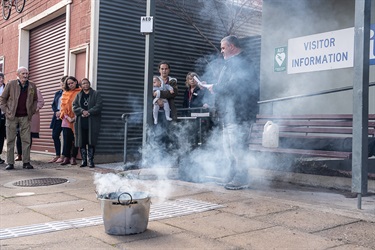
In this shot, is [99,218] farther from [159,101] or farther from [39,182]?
[159,101]

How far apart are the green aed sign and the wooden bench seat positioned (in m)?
1.31

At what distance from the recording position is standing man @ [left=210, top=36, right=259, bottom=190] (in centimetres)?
562

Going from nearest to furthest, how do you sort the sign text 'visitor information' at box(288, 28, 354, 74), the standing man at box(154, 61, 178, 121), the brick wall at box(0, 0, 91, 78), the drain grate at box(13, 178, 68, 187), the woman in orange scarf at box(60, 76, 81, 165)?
the drain grate at box(13, 178, 68, 187) → the sign text 'visitor information' at box(288, 28, 354, 74) → the standing man at box(154, 61, 178, 121) → the woman in orange scarf at box(60, 76, 81, 165) → the brick wall at box(0, 0, 91, 78)

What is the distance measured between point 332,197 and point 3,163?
6.91 meters

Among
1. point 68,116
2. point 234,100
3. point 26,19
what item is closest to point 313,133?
point 234,100

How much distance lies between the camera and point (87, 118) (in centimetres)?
848

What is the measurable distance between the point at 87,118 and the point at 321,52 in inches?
180

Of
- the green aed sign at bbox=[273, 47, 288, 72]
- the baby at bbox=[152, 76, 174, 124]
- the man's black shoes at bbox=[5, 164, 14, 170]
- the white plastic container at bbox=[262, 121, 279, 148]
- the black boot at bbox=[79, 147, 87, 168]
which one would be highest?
the green aed sign at bbox=[273, 47, 288, 72]

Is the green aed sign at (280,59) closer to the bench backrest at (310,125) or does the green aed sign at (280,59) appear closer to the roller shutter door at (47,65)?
the bench backrest at (310,125)

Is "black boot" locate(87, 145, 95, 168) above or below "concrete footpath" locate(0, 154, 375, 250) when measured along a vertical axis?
above

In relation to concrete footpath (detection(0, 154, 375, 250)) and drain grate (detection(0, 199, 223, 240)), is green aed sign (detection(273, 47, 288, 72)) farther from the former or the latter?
drain grate (detection(0, 199, 223, 240))

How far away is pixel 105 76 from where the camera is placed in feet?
30.1

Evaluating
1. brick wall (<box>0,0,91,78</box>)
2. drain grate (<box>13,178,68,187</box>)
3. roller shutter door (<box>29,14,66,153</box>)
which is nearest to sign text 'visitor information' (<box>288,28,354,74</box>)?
drain grate (<box>13,178,68,187</box>)

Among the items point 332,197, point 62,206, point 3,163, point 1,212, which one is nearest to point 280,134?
point 332,197
